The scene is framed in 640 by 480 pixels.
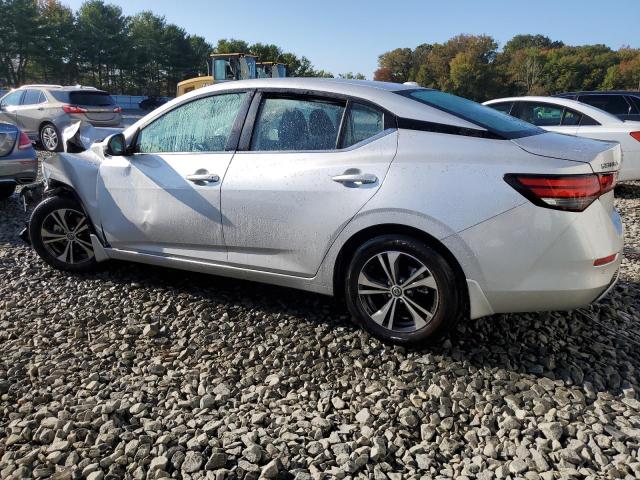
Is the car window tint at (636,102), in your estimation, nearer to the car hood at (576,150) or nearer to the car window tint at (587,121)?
the car window tint at (587,121)

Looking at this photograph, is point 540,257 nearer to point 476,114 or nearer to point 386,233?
point 386,233

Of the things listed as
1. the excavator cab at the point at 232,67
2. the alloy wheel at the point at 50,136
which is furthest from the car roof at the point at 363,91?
the excavator cab at the point at 232,67

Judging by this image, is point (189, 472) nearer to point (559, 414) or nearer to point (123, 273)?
point (559, 414)

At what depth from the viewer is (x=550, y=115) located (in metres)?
8.08

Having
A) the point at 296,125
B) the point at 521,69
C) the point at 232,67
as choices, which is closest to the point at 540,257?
the point at 296,125

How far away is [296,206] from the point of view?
319 centimetres

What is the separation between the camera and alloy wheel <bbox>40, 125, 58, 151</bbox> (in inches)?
510

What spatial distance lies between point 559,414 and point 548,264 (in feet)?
2.43

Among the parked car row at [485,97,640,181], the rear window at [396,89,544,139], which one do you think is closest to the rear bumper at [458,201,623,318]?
the rear window at [396,89,544,139]

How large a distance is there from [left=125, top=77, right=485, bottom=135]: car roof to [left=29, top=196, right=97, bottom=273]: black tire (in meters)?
1.33

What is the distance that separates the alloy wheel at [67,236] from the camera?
440 centimetres

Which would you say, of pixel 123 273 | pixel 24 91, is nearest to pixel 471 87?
pixel 24 91

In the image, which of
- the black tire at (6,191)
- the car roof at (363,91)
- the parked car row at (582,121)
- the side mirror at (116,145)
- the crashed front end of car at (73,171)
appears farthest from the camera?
the parked car row at (582,121)

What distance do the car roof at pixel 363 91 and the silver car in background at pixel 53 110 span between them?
34.9ft
